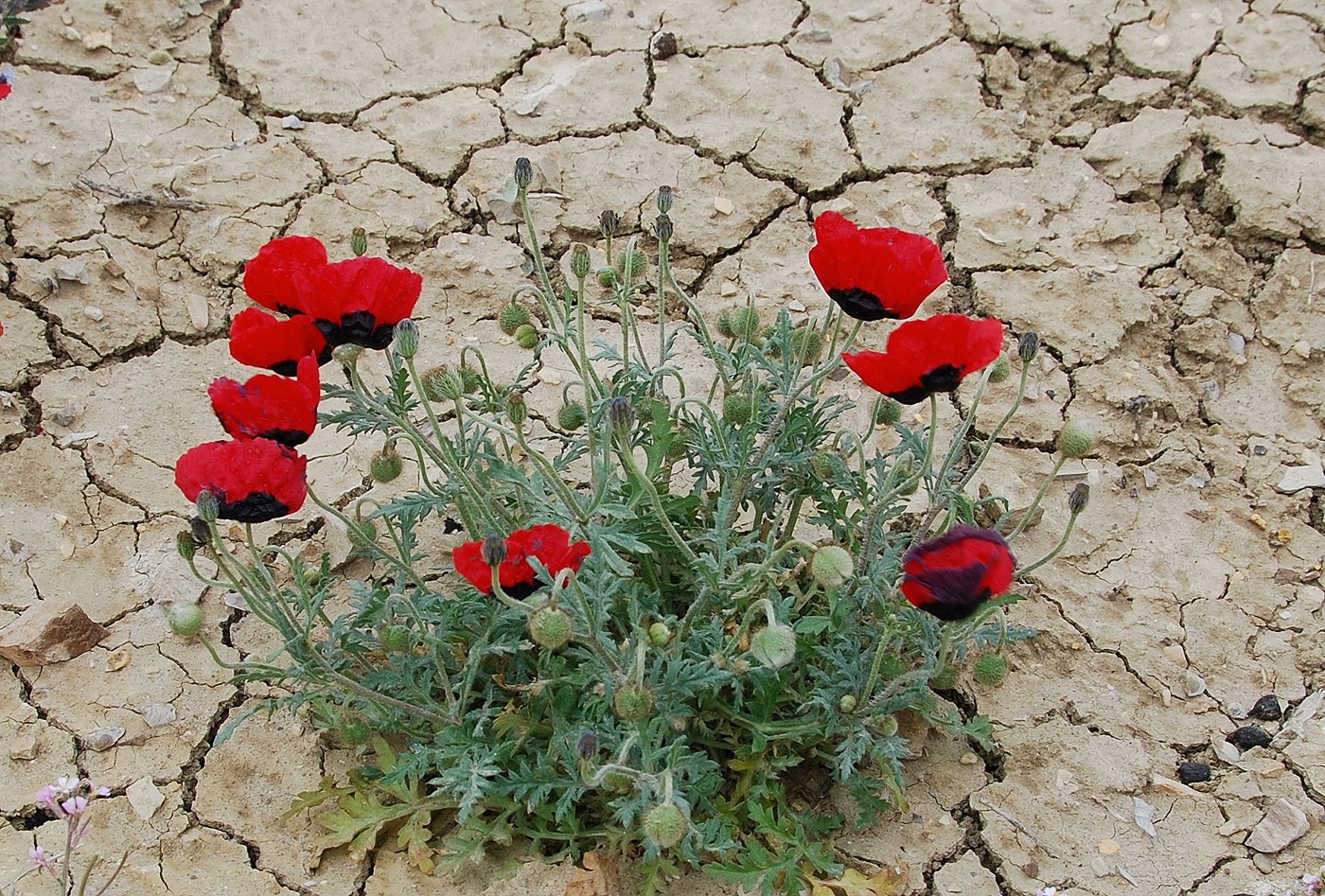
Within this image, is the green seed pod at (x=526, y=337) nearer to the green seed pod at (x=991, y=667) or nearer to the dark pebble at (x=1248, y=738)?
the green seed pod at (x=991, y=667)

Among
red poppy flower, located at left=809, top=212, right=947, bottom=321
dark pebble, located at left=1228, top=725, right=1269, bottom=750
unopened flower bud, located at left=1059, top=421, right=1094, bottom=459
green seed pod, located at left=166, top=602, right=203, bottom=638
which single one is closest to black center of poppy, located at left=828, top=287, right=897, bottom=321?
red poppy flower, located at left=809, top=212, right=947, bottom=321

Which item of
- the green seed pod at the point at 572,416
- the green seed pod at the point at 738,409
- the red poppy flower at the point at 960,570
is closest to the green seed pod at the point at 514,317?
the green seed pod at the point at 572,416

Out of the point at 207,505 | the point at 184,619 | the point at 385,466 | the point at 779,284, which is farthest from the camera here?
the point at 779,284

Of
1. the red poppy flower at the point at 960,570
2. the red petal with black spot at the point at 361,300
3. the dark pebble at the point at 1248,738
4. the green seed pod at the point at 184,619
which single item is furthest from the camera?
the dark pebble at the point at 1248,738

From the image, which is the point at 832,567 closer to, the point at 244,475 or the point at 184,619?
the point at 244,475

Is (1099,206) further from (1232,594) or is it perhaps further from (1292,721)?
(1292,721)

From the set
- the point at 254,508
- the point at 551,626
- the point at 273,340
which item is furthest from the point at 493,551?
the point at 273,340
